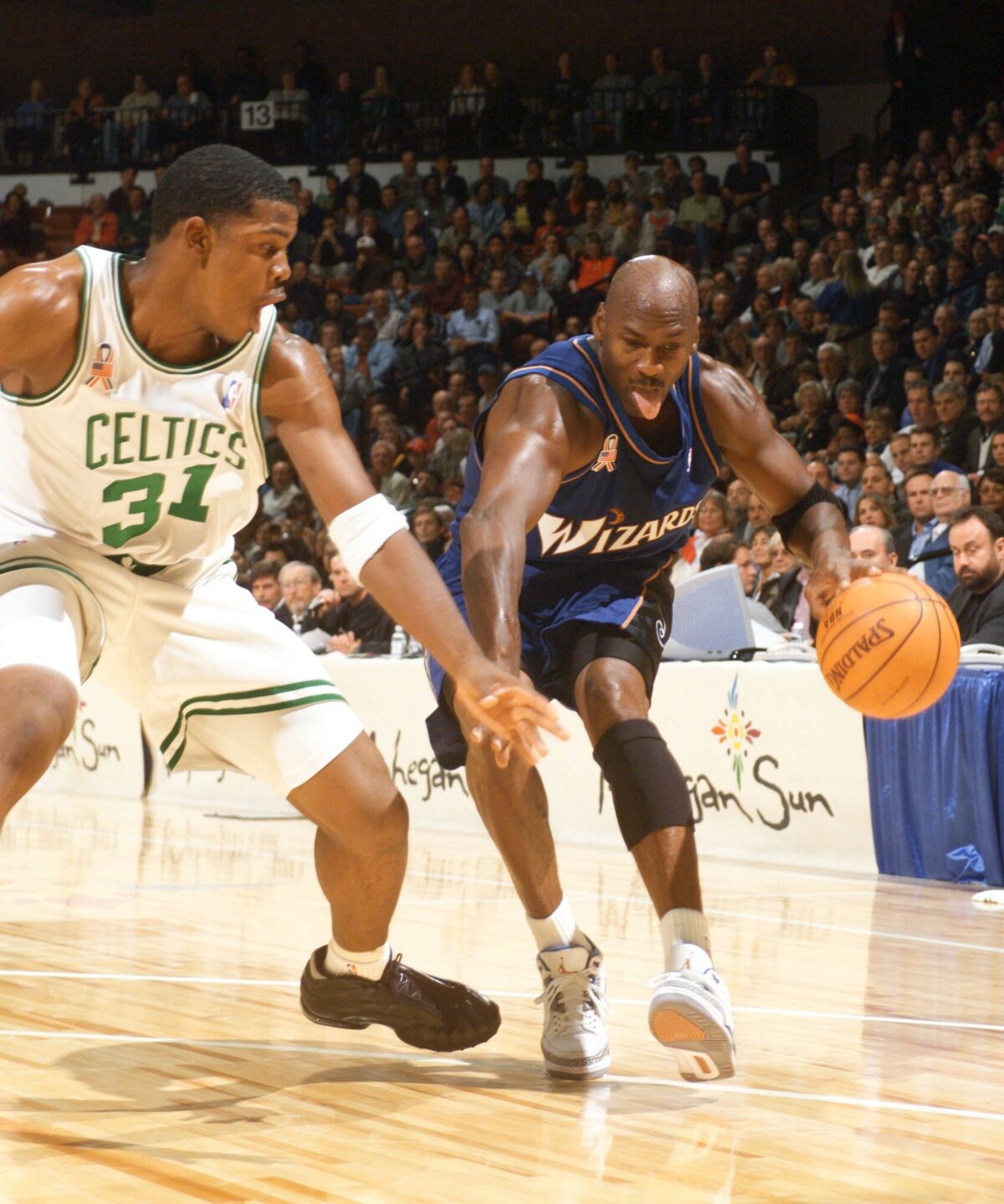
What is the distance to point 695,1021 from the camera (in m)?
3.05

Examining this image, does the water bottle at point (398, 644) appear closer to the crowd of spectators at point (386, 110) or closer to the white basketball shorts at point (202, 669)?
the white basketball shorts at point (202, 669)

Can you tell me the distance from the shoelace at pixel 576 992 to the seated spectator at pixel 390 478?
9.26 metres

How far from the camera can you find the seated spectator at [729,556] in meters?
8.93

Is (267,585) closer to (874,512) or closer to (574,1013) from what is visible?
(874,512)

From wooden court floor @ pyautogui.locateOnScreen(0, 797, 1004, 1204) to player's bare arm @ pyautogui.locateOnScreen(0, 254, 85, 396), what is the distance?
4.49 ft

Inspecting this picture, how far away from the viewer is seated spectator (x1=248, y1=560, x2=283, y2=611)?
10.9 meters

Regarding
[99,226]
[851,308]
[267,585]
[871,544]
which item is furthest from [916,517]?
[99,226]

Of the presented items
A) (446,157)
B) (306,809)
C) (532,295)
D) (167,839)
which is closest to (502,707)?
(306,809)

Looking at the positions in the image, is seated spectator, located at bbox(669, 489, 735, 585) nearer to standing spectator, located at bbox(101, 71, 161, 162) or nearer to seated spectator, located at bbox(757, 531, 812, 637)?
seated spectator, located at bbox(757, 531, 812, 637)

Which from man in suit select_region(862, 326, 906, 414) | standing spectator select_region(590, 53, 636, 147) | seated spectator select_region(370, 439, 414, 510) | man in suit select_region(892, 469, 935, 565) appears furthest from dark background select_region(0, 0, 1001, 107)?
man in suit select_region(892, 469, 935, 565)

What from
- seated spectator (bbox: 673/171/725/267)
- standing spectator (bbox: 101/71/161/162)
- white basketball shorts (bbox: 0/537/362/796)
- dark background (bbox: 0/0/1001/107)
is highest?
dark background (bbox: 0/0/1001/107)

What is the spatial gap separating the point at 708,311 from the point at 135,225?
Answer: 759 cm

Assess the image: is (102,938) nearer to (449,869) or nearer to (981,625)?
(449,869)

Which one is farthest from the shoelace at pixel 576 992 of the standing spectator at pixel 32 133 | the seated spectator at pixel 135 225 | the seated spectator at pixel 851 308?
the standing spectator at pixel 32 133
